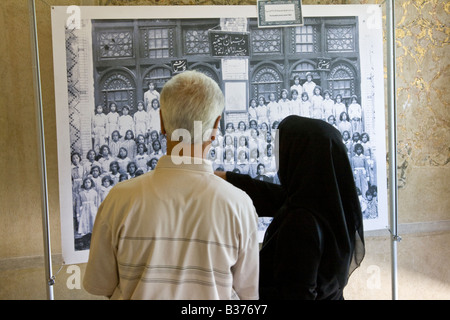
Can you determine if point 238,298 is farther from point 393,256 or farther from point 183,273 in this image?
point 393,256

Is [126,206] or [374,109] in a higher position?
[374,109]

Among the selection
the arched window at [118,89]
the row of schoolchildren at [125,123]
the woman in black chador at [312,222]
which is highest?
the arched window at [118,89]

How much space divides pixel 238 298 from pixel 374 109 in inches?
43.5

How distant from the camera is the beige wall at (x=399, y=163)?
1.91m

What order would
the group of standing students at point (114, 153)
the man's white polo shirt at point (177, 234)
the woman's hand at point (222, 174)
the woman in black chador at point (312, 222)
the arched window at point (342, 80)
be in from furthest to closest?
the arched window at point (342, 80), the group of standing students at point (114, 153), the woman's hand at point (222, 174), the woman in black chador at point (312, 222), the man's white polo shirt at point (177, 234)

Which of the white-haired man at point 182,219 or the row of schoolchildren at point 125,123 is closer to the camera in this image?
the white-haired man at point 182,219

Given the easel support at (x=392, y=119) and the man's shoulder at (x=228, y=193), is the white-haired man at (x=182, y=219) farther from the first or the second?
the easel support at (x=392, y=119)

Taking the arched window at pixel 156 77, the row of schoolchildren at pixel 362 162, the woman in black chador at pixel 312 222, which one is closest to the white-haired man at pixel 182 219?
the woman in black chador at pixel 312 222

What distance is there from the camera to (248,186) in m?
1.72

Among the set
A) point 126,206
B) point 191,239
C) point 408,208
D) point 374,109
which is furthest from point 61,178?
point 408,208

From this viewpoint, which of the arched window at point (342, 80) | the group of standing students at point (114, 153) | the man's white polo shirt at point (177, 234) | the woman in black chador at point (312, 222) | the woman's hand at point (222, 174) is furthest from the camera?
the arched window at point (342, 80)

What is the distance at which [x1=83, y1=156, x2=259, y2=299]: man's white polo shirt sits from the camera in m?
1.17

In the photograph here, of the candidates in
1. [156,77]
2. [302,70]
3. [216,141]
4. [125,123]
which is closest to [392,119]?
[302,70]

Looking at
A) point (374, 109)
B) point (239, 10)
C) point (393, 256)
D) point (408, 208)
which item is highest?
point (239, 10)
